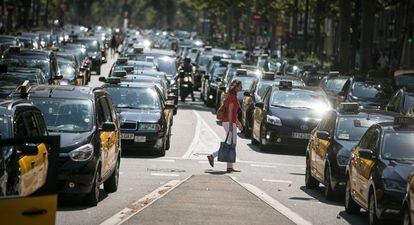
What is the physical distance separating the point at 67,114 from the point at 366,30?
34.5 metres

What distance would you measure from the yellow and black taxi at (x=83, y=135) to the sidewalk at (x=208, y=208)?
916mm

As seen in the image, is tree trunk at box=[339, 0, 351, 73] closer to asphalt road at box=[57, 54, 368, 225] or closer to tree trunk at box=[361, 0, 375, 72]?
tree trunk at box=[361, 0, 375, 72]

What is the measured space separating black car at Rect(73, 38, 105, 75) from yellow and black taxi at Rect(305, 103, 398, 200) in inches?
1632

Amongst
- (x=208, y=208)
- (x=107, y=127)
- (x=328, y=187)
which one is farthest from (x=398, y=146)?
(x=107, y=127)

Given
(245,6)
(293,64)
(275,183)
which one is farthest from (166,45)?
(275,183)

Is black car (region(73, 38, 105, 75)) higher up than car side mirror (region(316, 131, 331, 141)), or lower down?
lower down

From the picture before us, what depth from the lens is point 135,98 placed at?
26.9m

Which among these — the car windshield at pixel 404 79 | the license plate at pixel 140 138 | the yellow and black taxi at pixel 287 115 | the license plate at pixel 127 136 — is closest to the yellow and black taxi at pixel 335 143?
the license plate at pixel 140 138

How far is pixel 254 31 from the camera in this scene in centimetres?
11838

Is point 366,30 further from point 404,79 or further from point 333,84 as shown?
point 404,79

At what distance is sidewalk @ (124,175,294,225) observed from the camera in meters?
15.3

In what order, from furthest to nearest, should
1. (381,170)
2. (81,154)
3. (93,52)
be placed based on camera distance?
1. (93,52)
2. (81,154)
3. (381,170)

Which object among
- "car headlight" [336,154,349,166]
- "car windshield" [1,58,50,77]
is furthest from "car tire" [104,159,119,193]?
"car windshield" [1,58,50,77]

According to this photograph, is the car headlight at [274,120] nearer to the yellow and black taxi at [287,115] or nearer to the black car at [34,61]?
the yellow and black taxi at [287,115]
